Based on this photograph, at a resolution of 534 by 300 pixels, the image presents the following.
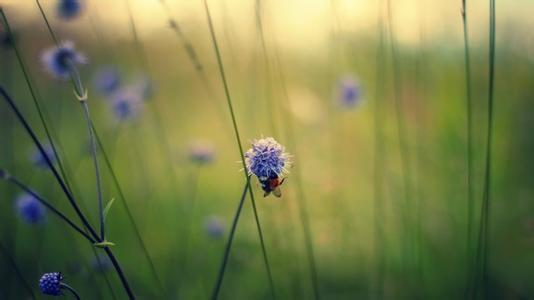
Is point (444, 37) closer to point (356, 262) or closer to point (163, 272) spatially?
point (356, 262)

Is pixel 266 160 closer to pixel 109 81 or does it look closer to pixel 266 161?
pixel 266 161

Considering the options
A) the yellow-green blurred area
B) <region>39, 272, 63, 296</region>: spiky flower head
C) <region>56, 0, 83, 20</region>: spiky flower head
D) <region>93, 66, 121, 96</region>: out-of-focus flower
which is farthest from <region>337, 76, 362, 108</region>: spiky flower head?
<region>39, 272, 63, 296</region>: spiky flower head

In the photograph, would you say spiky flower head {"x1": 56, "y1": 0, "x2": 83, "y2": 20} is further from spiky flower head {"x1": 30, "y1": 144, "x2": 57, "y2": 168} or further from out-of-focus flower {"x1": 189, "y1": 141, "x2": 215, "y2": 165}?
out-of-focus flower {"x1": 189, "y1": 141, "x2": 215, "y2": 165}

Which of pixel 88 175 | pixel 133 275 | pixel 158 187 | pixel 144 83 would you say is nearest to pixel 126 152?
pixel 88 175

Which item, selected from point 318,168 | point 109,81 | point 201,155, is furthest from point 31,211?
point 318,168

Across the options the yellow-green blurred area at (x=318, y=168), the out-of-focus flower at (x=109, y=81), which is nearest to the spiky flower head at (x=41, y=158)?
the yellow-green blurred area at (x=318, y=168)

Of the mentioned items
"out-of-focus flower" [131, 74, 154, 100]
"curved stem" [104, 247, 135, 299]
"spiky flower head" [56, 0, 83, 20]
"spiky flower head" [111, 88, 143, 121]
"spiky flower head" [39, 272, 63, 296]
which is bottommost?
"spiky flower head" [39, 272, 63, 296]
